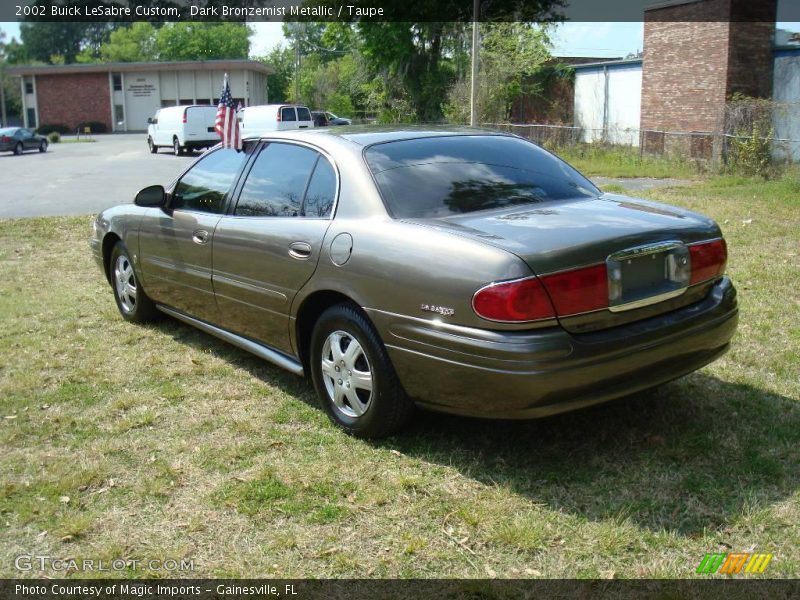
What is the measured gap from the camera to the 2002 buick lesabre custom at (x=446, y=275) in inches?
140

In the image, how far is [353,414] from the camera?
434 cm

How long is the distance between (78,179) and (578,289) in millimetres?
21296

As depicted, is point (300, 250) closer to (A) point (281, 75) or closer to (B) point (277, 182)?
(B) point (277, 182)

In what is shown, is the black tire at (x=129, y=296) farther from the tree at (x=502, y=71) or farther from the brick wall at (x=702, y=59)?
the tree at (x=502, y=71)

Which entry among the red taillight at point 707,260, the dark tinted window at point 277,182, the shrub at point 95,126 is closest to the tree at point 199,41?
the shrub at point 95,126

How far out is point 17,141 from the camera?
37094mm

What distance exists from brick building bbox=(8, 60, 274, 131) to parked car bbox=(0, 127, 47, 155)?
28005 millimetres

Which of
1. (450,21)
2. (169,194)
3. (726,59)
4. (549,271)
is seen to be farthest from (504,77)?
(549,271)

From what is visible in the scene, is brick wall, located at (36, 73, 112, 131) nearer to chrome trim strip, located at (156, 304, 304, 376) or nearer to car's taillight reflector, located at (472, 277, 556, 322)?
chrome trim strip, located at (156, 304, 304, 376)

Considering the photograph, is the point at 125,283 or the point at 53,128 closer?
the point at 125,283

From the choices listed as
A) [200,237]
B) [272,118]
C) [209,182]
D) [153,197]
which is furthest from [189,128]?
[200,237]

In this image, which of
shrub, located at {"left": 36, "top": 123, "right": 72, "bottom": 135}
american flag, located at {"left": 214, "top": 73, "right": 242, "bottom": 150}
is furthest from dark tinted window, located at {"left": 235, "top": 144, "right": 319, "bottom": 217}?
shrub, located at {"left": 36, "top": 123, "right": 72, "bottom": 135}

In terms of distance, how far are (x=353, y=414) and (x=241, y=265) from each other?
4.03ft

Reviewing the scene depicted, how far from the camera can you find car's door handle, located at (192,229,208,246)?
535cm
